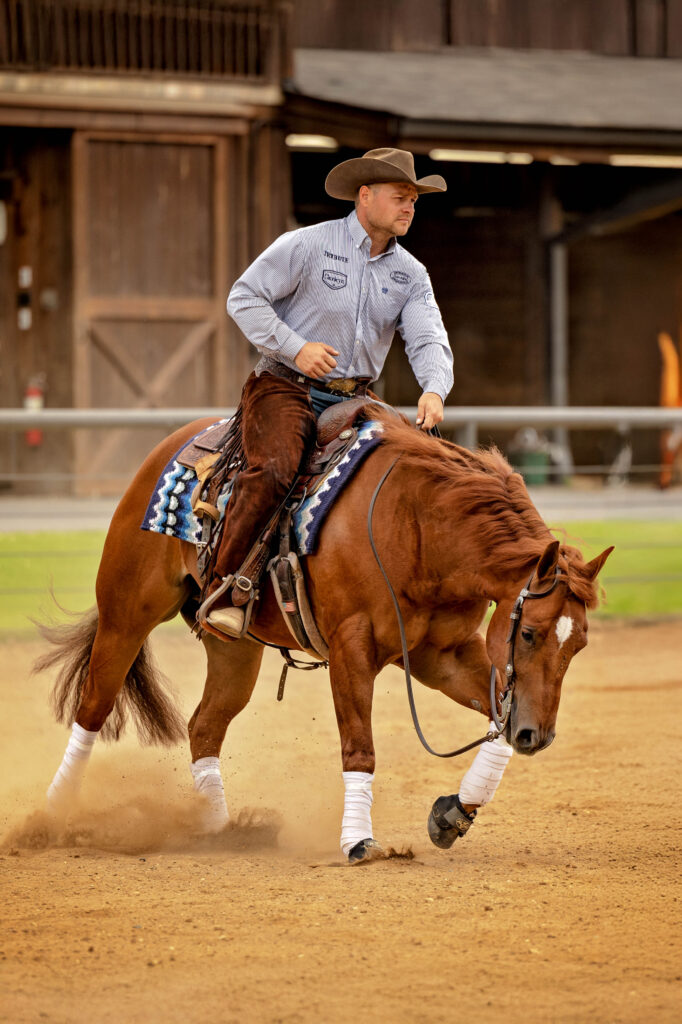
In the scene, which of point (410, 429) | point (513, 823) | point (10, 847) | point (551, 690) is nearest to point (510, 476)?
point (410, 429)

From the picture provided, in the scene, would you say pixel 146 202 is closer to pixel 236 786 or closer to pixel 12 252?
pixel 12 252

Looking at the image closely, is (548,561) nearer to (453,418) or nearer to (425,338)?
(425,338)

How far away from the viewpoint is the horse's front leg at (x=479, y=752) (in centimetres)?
410

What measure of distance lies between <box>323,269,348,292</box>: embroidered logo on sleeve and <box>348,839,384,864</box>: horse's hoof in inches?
74.9

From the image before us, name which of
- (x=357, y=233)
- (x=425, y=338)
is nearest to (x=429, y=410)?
(x=425, y=338)

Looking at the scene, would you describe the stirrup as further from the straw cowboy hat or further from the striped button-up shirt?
the straw cowboy hat

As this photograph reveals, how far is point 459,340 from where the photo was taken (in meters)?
17.9

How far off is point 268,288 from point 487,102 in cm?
1147

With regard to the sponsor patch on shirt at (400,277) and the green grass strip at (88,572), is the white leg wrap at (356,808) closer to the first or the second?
the sponsor patch on shirt at (400,277)

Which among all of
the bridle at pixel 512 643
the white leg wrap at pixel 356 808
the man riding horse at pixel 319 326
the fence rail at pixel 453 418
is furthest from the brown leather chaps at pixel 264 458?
the fence rail at pixel 453 418

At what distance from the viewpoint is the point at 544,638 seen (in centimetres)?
372

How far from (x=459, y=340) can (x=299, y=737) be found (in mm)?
12197

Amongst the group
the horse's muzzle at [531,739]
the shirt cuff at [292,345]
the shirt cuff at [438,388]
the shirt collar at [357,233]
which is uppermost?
the shirt collar at [357,233]

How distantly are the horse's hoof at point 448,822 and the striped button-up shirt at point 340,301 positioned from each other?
4.68ft
